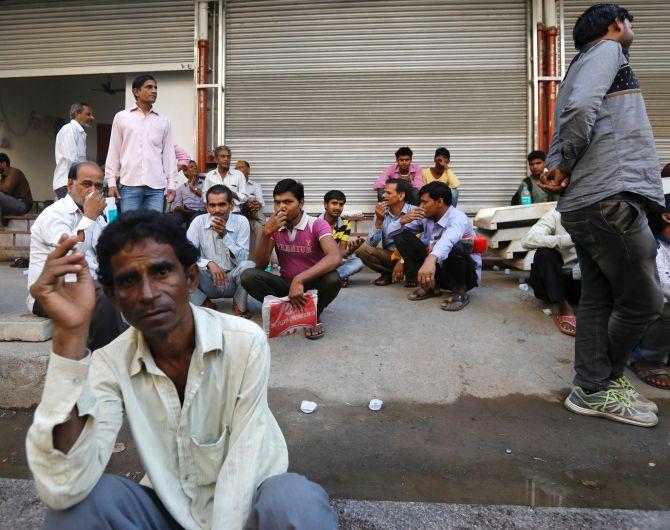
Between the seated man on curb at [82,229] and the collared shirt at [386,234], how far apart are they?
319cm

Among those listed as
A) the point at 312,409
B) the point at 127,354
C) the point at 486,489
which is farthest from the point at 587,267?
the point at 127,354

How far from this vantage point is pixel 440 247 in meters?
4.55

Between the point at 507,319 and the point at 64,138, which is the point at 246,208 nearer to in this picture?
the point at 64,138

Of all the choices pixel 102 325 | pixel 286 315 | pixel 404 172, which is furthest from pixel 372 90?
pixel 102 325

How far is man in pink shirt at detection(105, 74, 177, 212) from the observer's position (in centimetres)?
509

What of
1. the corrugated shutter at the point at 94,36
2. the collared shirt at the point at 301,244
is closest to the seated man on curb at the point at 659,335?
the collared shirt at the point at 301,244

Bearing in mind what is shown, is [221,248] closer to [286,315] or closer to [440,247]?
[286,315]

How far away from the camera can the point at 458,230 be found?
4.67 meters

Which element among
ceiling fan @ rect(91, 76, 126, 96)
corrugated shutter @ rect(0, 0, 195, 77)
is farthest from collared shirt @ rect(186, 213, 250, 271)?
ceiling fan @ rect(91, 76, 126, 96)

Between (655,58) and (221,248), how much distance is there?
648 cm

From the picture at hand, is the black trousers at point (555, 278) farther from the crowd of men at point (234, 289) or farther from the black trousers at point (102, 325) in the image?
the black trousers at point (102, 325)

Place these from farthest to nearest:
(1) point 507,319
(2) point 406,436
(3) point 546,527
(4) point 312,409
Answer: (1) point 507,319 < (4) point 312,409 < (2) point 406,436 < (3) point 546,527

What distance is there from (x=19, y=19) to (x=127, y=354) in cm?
862

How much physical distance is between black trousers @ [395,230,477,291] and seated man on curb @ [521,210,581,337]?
57 cm
